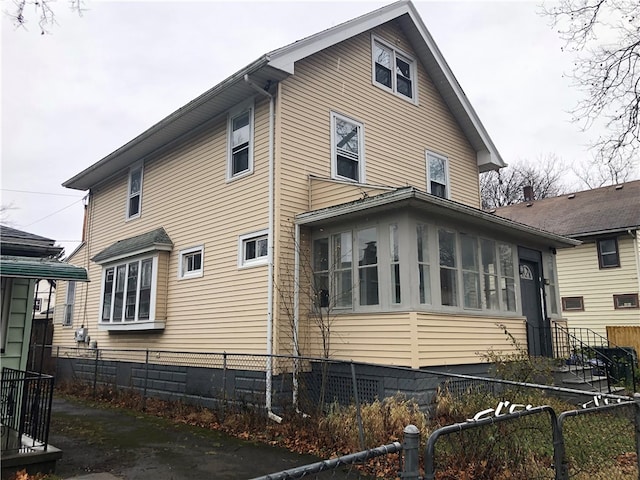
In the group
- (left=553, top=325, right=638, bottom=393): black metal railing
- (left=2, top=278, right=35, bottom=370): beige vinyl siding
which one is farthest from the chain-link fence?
(left=2, top=278, right=35, bottom=370): beige vinyl siding

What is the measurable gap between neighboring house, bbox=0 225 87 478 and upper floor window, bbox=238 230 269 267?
389 centimetres

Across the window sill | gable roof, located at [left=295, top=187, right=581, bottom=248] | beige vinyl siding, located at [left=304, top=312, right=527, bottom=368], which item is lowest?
beige vinyl siding, located at [left=304, top=312, right=527, bottom=368]

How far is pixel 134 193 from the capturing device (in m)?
15.0

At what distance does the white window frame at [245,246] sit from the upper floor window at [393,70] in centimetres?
535

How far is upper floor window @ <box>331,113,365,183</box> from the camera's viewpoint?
11477 mm

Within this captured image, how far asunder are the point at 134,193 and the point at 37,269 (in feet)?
29.3

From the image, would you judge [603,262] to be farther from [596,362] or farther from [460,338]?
[460,338]

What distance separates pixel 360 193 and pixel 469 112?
6404 millimetres

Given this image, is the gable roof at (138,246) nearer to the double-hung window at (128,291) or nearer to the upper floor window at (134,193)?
the double-hung window at (128,291)

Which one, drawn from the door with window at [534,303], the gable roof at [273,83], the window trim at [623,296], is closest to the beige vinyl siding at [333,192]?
the gable roof at [273,83]

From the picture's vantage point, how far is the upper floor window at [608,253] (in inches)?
738

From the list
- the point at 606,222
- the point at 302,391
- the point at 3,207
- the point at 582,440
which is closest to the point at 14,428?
the point at 302,391

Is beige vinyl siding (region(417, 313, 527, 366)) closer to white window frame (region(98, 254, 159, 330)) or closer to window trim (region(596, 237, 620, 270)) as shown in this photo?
white window frame (region(98, 254, 159, 330))

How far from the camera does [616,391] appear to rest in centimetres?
1136
